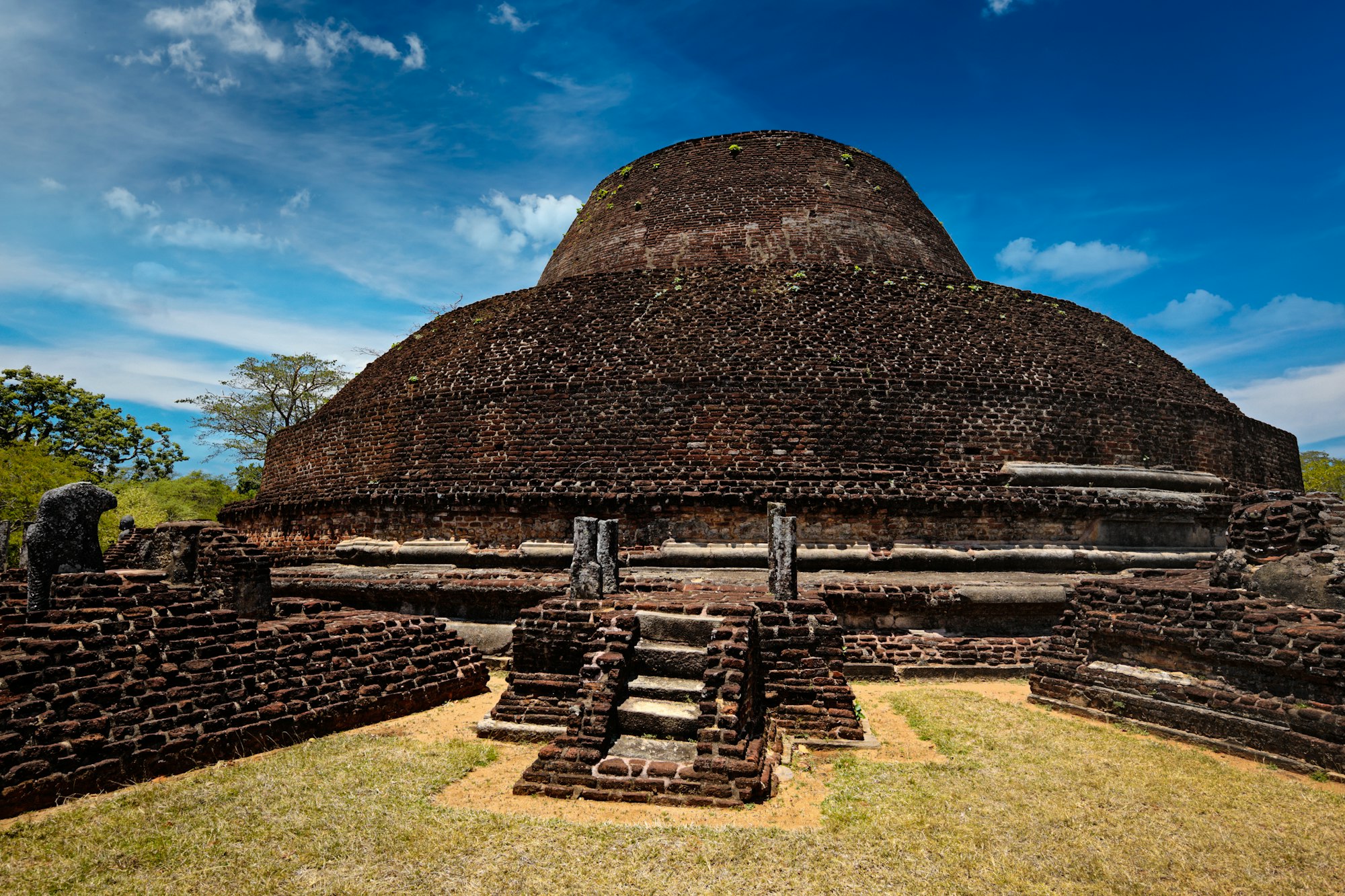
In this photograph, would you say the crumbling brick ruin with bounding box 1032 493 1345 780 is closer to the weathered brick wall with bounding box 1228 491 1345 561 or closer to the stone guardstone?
the weathered brick wall with bounding box 1228 491 1345 561

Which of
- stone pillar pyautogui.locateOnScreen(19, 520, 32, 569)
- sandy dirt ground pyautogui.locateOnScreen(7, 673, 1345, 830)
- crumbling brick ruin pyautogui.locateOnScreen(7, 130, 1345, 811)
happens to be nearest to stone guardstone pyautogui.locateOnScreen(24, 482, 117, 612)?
stone pillar pyautogui.locateOnScreen(19, 520, 32, 569)

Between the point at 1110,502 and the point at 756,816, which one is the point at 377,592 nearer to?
the point at 756,816

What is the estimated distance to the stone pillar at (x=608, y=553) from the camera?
761 centimetres

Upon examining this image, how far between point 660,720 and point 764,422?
682cm

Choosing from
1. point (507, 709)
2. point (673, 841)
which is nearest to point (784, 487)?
point (507, 709)

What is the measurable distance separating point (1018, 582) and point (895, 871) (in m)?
7.64

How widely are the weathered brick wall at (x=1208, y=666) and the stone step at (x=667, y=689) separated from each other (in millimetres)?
4392

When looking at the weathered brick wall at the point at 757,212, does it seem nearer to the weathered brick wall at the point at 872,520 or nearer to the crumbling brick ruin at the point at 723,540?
the crumbling brick ruin at the point at 723,540

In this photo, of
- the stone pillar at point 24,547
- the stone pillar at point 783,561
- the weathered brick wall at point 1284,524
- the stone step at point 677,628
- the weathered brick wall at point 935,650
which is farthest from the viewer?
the weathered brick wall at point 935,650

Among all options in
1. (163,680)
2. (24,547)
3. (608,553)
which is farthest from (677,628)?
(24,547)

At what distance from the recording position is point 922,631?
31.1ft

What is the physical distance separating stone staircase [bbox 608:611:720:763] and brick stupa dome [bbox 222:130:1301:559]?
4767 millimetres

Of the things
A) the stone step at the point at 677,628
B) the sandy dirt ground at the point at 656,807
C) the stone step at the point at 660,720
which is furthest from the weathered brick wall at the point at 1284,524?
the stone step at the point at 660,720

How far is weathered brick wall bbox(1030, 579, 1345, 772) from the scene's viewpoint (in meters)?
5.49
